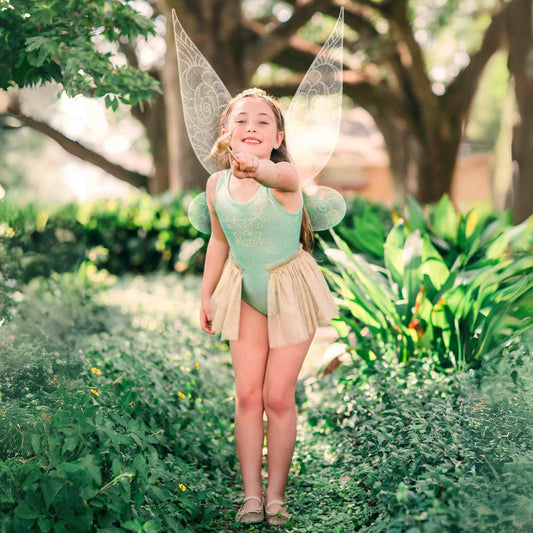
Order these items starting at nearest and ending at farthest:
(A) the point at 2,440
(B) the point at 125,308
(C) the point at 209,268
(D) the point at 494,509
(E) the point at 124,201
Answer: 1. (D) the point at 494,509
2. (A) the point at 2,440
3. (C) the point at 209,268
4. (B) the point at 125,308
5. (E) the point at 124,201

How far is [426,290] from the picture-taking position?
3.55 m

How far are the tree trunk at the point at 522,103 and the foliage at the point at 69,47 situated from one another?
529cm

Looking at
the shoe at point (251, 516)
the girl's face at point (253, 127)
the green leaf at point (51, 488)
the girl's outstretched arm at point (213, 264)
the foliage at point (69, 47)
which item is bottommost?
the shoe at point (251, 516)

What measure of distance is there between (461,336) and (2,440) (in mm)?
2338

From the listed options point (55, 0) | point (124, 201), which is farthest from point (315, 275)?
point (124, 201)

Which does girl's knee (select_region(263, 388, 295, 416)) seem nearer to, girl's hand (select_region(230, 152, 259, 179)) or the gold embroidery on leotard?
the gold embroidery on leotard

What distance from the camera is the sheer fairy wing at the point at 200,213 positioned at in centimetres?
294

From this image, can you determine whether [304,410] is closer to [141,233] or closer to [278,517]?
[278,517]

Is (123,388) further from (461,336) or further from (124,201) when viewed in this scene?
(124,201)

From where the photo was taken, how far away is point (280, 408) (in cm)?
273

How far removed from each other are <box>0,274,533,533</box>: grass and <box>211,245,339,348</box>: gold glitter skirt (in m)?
0.55

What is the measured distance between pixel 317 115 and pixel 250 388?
1322 mm

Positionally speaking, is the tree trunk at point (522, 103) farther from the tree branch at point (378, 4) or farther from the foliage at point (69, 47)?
the foliage at point (69, 47)

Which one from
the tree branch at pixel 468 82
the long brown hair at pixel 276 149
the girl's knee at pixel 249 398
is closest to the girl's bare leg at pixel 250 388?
the girl's knee at pixel 249 398
